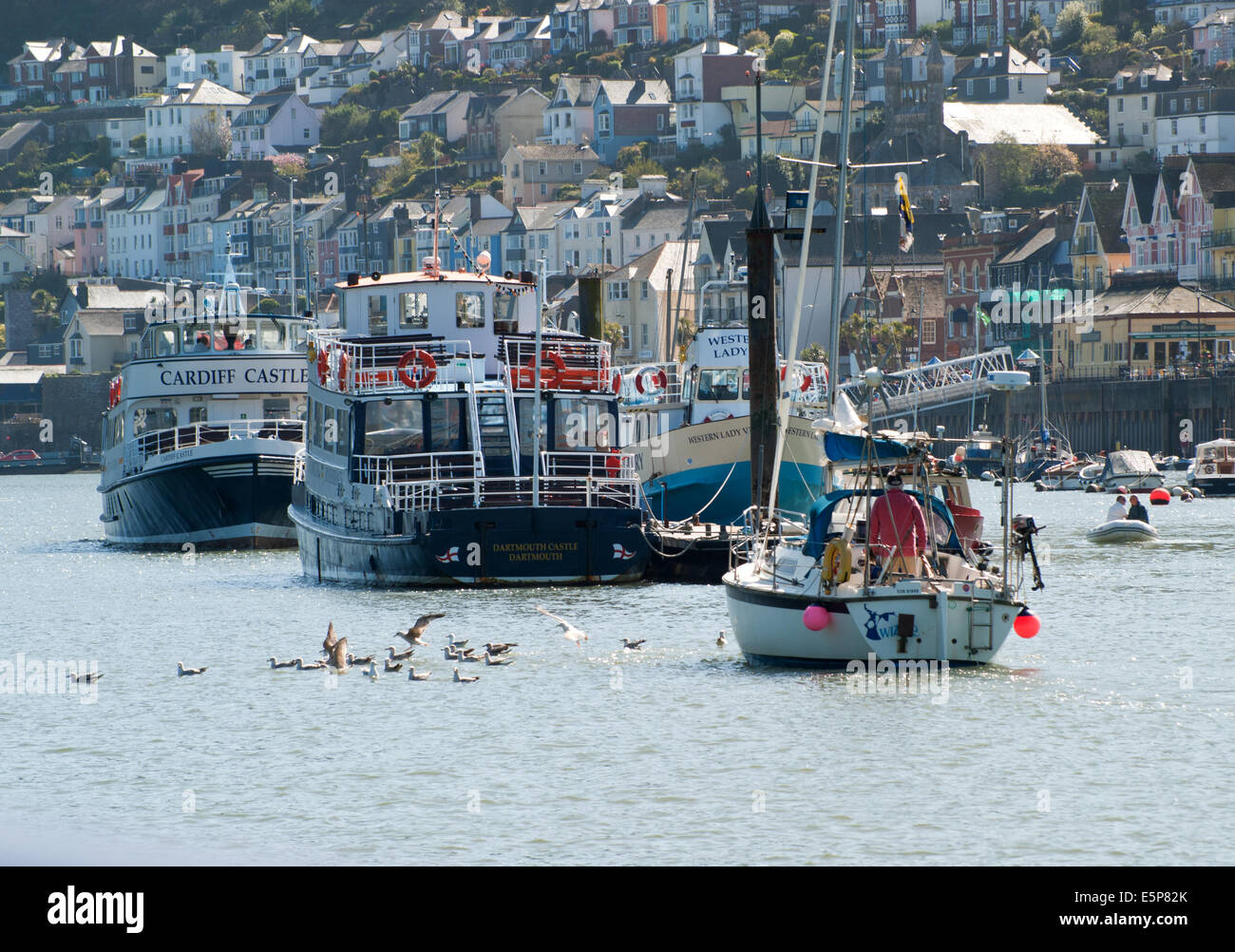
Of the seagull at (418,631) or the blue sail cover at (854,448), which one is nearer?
the blue sail cover at (854,448)

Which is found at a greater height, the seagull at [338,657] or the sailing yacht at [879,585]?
the sailing yacht at [879,585]

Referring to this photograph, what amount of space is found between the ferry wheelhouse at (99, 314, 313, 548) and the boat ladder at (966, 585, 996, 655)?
28.4 meters

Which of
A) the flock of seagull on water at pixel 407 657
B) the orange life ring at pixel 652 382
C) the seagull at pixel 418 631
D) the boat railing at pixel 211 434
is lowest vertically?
the boat railing at pixel 211 434

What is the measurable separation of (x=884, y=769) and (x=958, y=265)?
415ft

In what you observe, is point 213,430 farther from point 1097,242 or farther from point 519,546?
point 1097,242

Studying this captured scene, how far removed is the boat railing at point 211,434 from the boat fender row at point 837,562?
92.2 feet

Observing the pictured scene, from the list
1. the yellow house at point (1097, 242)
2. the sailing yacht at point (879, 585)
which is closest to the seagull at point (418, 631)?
the sailing yacht at point (879, 585)

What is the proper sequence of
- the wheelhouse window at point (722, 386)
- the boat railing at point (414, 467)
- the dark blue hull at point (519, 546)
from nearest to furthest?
the dark blue hull at point (519, 546), the boat railing at point (414, 467), the wheelhouse window at point (722, 386)

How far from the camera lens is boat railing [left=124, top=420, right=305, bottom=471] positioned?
54.3 meters

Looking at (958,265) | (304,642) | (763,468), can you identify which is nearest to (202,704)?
(304,642)

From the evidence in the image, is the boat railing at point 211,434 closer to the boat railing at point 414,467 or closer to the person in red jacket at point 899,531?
the boat railing at point 414,467

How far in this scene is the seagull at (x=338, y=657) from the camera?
30.6 m

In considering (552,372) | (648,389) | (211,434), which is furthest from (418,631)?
(211,434)
